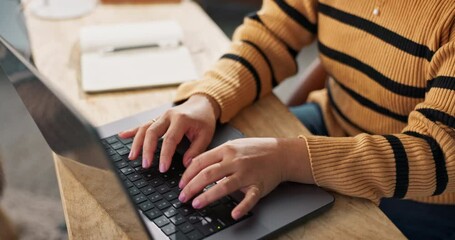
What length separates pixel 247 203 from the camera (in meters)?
0.73

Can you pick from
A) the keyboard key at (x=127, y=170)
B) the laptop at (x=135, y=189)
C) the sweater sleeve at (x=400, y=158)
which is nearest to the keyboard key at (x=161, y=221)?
the laptop at (x=135, y=189)

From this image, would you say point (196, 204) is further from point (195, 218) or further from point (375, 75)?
point (375, 75)

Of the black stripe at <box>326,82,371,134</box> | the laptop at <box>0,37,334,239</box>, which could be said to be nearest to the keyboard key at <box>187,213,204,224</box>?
the laptop at <box>0,37,334,239</box>

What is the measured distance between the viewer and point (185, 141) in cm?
87

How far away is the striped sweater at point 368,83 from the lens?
2.58 ft

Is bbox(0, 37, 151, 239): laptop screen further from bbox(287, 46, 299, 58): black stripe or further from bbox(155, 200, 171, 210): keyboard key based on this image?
bbox(287, 46, 299, 58): black stripe

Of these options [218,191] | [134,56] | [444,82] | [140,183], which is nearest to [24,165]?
[134,56]

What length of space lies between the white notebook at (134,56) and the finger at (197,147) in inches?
8.9

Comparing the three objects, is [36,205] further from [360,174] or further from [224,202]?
[360,174]

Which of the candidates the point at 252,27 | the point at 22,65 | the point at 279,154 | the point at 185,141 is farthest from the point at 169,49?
A: the point at 22,65

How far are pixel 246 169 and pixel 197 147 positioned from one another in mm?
105

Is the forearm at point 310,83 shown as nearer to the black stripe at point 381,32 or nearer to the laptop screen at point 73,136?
the black stripe at point 381,32

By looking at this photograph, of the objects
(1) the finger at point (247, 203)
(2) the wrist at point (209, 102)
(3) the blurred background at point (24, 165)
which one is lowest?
(3) the blurred background at point (24, 165)

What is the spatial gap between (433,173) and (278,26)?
0.43m
